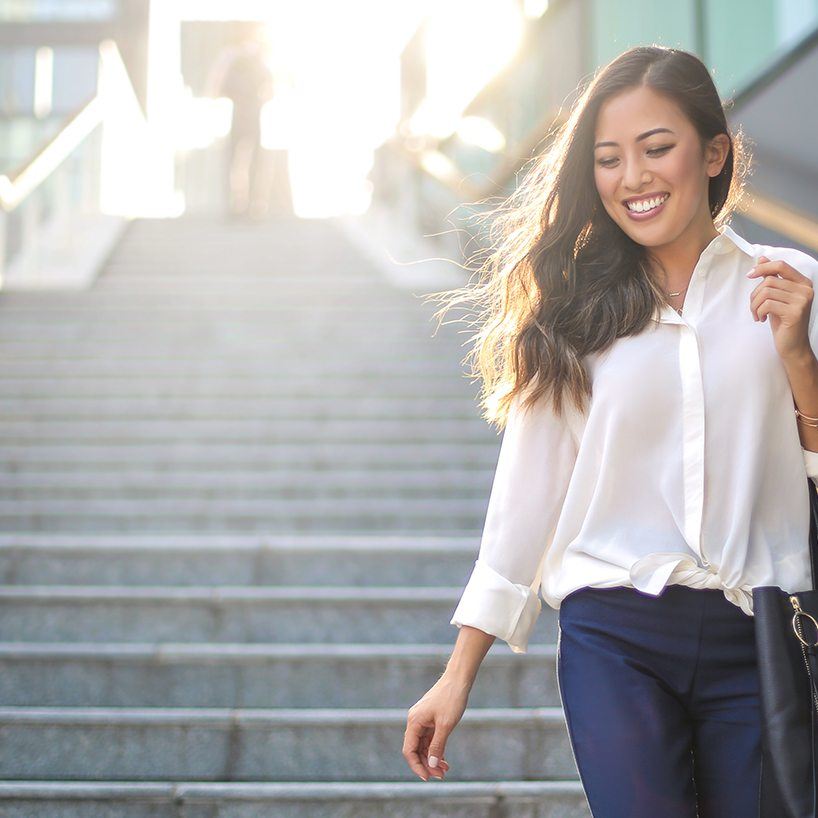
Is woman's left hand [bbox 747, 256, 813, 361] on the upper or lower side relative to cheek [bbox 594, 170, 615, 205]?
lower

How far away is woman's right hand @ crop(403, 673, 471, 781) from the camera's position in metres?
1.59

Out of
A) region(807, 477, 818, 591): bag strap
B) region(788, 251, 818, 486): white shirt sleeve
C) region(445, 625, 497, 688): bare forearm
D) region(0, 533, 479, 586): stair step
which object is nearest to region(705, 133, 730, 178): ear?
region(788, 251, 818, 486): white shirt sleeve

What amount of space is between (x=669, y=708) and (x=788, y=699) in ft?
0.54

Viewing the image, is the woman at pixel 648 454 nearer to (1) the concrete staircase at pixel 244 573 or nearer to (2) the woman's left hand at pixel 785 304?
(2) the woman's left hand at pixel 785 304

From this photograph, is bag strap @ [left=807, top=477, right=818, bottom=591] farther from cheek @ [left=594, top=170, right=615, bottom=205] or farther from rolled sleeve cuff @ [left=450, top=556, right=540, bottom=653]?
cheek @ [left=594, top=170, right=615, bottom=205]

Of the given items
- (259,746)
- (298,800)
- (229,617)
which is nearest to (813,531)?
(298,800)

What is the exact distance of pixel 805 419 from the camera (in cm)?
156

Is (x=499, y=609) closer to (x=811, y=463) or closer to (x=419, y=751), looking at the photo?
(x=419, y=751)

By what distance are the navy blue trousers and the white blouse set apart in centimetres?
4

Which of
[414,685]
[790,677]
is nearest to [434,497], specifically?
[414,685]

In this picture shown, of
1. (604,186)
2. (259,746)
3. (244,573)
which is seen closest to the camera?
(604,186)

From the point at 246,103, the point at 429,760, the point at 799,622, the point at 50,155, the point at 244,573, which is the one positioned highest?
the point at 246,103

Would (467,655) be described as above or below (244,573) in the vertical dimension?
above

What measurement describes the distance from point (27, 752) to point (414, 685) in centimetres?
108
